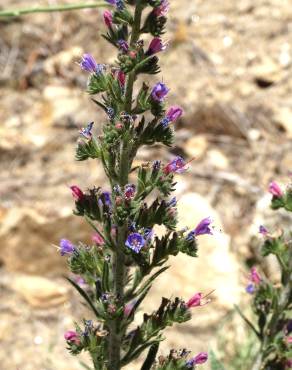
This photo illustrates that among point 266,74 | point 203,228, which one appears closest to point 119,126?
point 203,228

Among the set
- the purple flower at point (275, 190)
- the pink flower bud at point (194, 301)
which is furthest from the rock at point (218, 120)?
the pink flower bud at point (194, 301)

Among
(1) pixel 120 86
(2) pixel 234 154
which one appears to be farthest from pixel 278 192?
(2) pixel 234 154

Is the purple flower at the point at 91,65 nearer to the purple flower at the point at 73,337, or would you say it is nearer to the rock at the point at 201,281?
the purple flower at the point at 73,337

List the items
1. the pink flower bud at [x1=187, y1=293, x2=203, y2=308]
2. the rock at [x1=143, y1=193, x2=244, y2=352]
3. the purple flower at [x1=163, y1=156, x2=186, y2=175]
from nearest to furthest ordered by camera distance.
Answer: the purple flower at [x1=163, y1=156, x2=186, y2=175] < the pink flower bud at [x1=187, y1=293, x2=203, y2=308] < the rock at [x1=143, y1=193, x2=244, y2=352]

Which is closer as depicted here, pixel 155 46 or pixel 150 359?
pixel 155 46

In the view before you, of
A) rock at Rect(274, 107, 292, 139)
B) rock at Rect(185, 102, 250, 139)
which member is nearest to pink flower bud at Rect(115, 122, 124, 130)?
rock at Rect(185, 102, 250, 139)

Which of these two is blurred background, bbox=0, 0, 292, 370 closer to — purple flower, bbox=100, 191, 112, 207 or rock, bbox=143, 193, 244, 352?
rock, bbox=143, 193, 244, 352

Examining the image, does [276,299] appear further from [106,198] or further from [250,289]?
[106,198]
